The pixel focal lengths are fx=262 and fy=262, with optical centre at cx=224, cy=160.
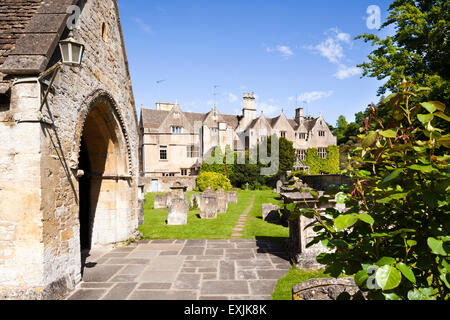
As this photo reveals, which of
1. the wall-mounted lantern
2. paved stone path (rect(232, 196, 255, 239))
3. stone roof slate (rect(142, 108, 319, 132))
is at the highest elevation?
stone roof slate (rect(142, 108, 319, 132))

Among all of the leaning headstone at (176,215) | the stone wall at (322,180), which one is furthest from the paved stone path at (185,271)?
the stone wall at (322,180)

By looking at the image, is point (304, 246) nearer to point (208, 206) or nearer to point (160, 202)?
point (208, 206)

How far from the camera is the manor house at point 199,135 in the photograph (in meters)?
38.7

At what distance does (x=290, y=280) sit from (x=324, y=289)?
2.67 metres

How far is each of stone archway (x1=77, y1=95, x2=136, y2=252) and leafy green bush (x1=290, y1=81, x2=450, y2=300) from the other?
8091 mm

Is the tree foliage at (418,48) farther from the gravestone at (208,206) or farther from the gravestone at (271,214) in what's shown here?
the gravestone at (208,206)

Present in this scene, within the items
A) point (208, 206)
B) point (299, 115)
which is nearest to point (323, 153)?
point (299, 115)

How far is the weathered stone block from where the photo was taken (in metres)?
3.28

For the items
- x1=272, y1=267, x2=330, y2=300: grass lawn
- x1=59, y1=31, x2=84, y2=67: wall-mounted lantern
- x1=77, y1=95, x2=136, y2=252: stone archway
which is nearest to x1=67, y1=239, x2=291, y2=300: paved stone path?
x1=272, y1=267, x2=330, y2=300: grass lawn

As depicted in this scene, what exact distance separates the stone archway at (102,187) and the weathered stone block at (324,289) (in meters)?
7.14

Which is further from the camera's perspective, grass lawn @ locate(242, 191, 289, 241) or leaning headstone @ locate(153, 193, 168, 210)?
leaning headstone @ locate(153, 193, 168, 210)

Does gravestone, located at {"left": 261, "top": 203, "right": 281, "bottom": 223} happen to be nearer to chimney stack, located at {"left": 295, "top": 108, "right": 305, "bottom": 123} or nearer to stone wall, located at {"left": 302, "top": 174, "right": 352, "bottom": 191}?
stone wall, located at {"left": 302, "top": 174, "right": 352, "bottom": 191}

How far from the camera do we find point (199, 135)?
136 ft
